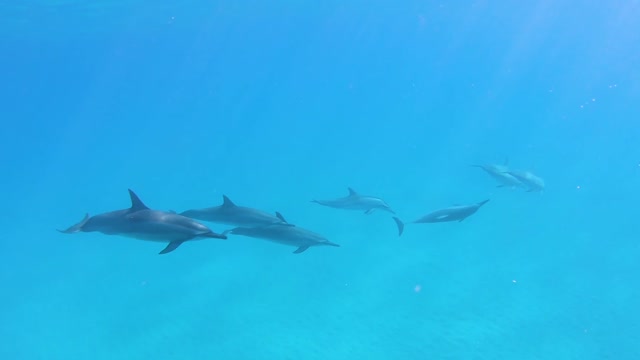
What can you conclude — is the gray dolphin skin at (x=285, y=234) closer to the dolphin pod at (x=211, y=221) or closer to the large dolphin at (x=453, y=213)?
the dolphin pod at (x=211, y=221)

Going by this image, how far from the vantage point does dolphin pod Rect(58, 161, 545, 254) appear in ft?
21.4

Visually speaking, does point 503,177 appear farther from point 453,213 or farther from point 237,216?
point 237,216

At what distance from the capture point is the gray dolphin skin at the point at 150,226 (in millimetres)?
6473

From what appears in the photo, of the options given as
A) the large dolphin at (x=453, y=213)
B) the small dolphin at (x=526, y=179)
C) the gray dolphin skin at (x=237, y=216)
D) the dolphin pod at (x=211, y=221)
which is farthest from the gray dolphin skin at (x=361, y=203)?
the small dolphin at (x=526, y=179)

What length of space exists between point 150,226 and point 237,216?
2.14 meters

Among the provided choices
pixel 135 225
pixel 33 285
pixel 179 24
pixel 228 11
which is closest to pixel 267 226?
pixel 135 225

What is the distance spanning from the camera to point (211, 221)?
884 cm

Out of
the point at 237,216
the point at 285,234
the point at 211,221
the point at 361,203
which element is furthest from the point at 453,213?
the point at 211,221

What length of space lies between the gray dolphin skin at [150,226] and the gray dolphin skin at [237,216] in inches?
65.5

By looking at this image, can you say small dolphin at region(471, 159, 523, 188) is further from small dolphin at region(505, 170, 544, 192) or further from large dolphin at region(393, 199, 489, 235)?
large dolphin at region(393, 199, 489, 235)

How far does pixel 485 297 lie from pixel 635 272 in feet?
15.3

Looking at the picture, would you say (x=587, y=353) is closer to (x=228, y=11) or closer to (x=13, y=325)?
(x=13, y=325)

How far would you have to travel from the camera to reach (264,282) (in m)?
16.1

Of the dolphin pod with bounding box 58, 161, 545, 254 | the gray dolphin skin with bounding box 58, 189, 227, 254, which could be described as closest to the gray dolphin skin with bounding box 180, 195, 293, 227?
the dolphin pod with bounding box 58, 161, 545, 254
